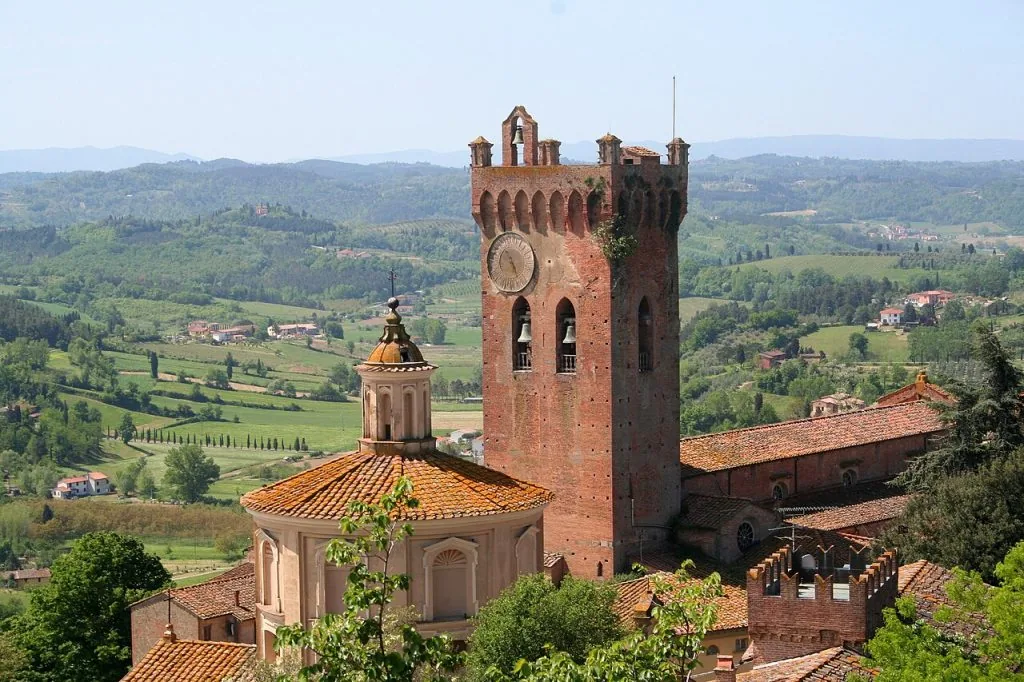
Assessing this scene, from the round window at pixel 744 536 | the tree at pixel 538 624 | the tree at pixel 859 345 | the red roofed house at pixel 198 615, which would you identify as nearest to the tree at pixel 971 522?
the round window at pixel 744 536

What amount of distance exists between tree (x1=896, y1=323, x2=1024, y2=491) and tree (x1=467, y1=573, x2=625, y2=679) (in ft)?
73.6

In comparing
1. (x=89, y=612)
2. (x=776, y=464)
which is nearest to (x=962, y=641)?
(x=776, y=464)

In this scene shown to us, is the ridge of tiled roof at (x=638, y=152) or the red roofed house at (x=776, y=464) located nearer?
the red roofed house at (x=776, y=464)

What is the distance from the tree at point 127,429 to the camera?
18012 cm

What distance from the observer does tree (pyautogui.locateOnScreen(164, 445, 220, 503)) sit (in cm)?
14962

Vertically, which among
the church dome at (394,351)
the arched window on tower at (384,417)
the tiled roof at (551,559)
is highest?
the church dome at (394,351)

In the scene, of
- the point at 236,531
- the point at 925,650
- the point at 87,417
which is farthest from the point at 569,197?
the point at 87,417

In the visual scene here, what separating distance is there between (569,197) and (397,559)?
70.6 ft

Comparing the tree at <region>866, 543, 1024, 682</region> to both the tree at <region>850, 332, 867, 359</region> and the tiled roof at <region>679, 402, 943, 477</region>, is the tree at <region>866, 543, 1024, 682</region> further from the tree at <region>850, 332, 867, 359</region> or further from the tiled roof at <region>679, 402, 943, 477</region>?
the tree at <region>850, 332, 867, 359</region>

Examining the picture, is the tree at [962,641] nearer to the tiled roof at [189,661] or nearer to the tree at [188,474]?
the tiled roof at [189,661]

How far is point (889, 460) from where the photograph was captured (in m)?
62.1

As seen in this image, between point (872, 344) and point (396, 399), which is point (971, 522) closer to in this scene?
point (396, 399)

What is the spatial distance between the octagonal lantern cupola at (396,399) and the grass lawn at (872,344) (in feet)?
456

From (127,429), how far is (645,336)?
431 feet
